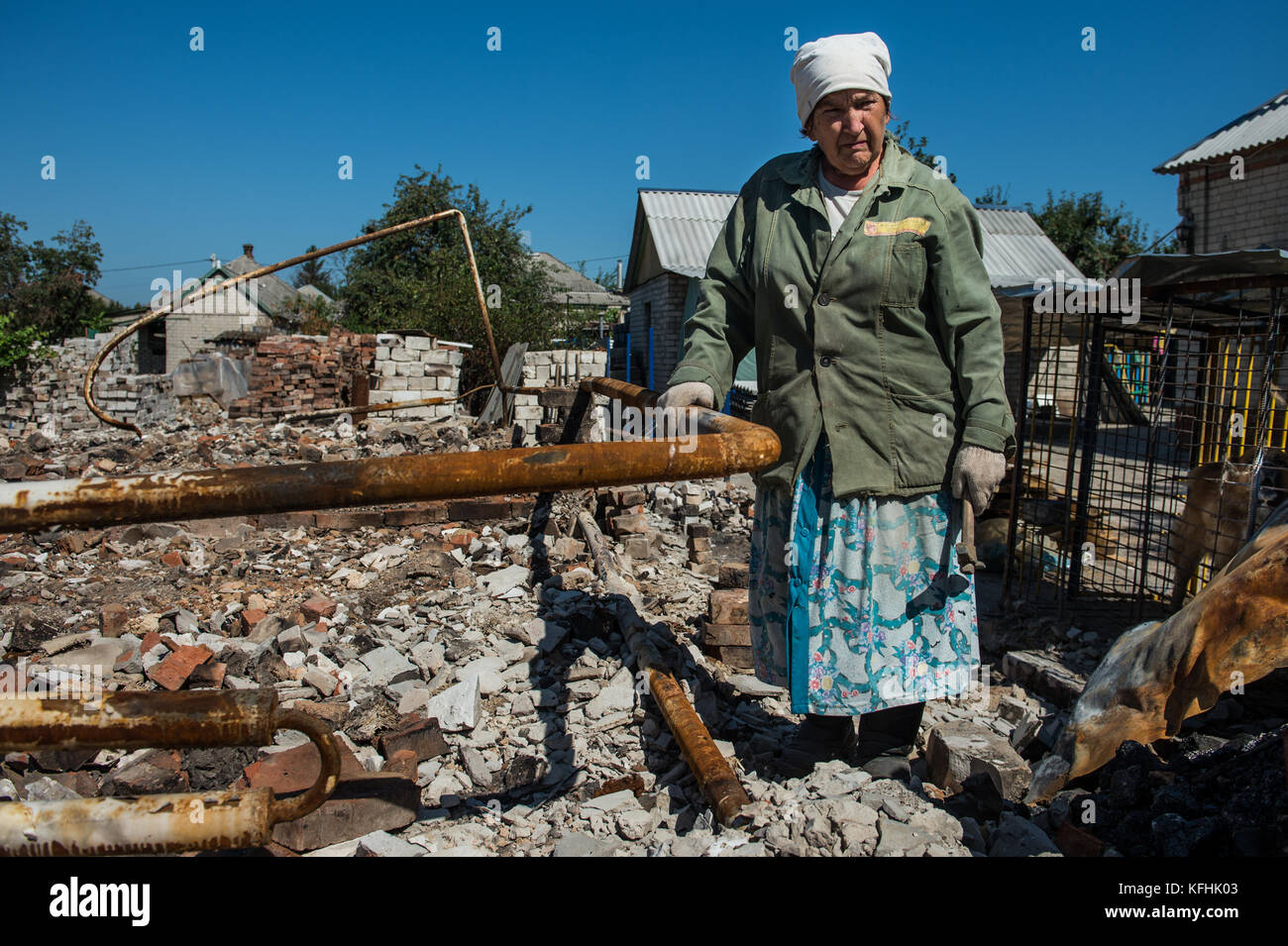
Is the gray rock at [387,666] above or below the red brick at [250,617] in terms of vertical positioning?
below

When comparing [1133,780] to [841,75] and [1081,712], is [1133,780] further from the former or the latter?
[841,75]

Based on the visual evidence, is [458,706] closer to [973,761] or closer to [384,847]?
[384,847]

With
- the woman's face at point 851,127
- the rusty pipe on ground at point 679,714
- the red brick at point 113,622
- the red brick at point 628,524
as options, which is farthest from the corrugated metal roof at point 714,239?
the woman's face at point 851,127

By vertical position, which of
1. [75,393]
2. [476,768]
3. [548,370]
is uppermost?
[548,370]

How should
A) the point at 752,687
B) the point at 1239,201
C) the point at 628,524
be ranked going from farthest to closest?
the point at 1239,201 < the point at 628,524 < the point at 752,687

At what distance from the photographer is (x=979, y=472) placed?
2027 mm

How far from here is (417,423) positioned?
11281 mm

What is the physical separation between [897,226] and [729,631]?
72.3 inches

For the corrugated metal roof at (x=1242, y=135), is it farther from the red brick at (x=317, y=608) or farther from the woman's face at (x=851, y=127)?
the red brick at (x=317, y=608)

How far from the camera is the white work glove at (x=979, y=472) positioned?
2.03 meters

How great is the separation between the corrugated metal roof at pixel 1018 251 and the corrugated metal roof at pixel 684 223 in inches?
224

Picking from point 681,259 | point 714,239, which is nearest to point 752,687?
point 714,239

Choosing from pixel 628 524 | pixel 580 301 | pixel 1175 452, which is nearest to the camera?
pixel 1175 452

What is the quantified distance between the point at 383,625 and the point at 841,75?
9.08 ft
